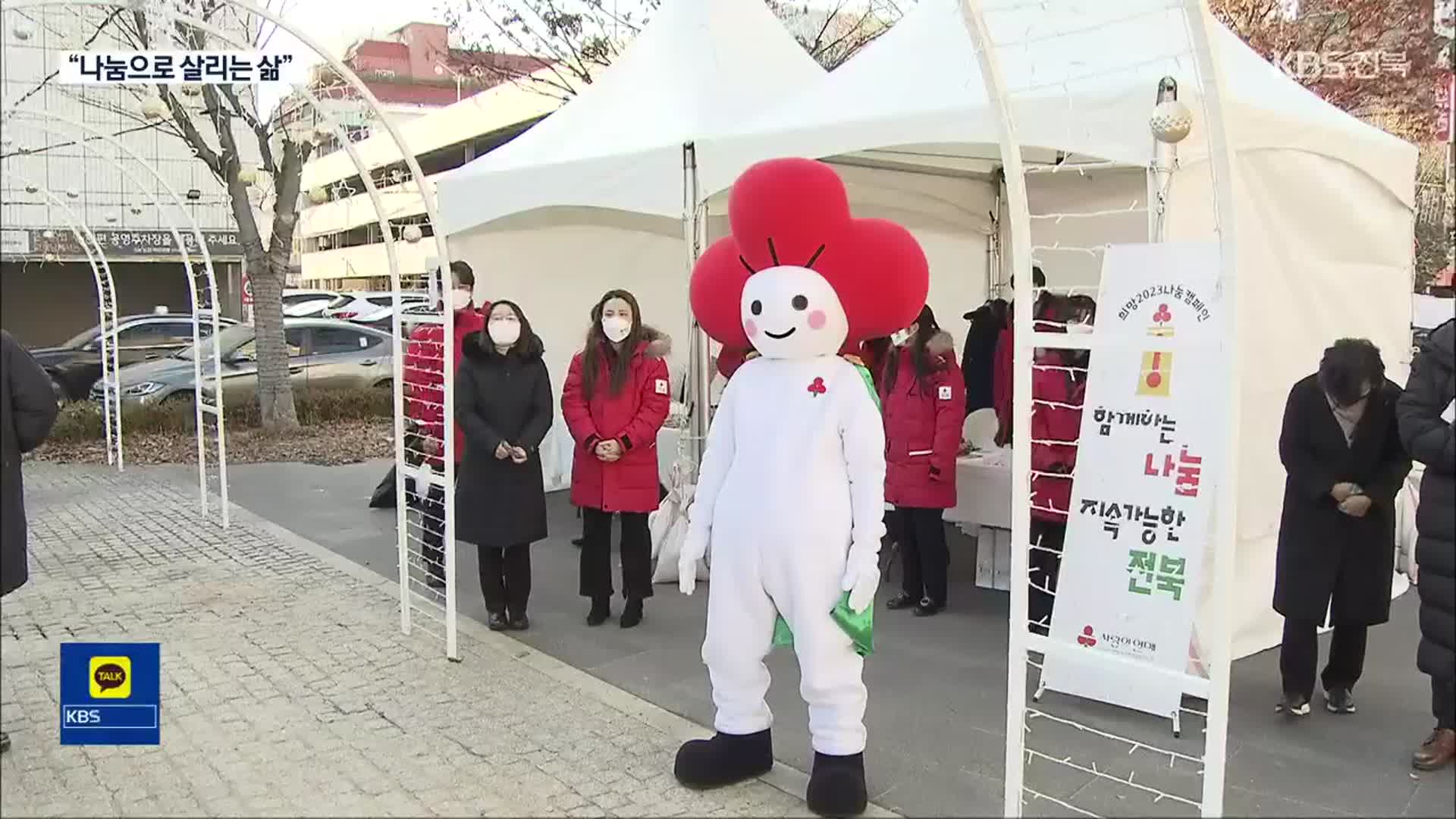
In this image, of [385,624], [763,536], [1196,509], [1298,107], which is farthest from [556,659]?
[1298,107]

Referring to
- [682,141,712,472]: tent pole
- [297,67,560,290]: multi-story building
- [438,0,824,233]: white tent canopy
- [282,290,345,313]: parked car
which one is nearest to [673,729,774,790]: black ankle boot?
[682,141,712,472]: tent pole

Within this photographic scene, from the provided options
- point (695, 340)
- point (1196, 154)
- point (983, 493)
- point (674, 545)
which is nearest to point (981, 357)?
point (983, 493)

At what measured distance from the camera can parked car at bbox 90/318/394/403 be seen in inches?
514

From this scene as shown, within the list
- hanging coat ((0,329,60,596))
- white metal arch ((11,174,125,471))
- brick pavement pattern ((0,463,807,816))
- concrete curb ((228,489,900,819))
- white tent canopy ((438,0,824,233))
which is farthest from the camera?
white metal arch ((11,174,125,471))

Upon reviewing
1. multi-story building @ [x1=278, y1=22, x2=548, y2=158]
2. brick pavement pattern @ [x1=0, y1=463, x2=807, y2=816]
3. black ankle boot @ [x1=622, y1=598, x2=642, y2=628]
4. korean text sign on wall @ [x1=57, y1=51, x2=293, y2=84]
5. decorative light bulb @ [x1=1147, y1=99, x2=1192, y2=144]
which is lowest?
brick pavement pattern @ [x1=0, y1=463, x2=807, y2=816]

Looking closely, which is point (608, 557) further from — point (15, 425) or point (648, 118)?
point (648, 118)

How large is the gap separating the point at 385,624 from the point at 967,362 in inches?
166

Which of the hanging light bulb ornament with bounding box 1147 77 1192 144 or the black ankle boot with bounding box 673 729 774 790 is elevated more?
the hanging light bulb ornament with bounding box 1147 77 1192 144

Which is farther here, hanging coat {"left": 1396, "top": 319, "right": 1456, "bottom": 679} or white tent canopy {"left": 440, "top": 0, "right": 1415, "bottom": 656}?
white tent canopy {"left": 440, "top": 0, "right": 1415, "bottom": 656}

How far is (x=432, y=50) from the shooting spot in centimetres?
1534

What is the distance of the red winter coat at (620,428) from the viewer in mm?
5523

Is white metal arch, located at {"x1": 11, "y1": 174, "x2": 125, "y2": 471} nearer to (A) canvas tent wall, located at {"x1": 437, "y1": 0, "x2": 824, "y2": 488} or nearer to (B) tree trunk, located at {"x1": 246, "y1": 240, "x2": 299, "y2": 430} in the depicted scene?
(B) tree trunk, located at {"x1": 246, "y1": 240, "x2": 299, "y2": 430}

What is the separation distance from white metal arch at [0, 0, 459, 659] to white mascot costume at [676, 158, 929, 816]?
173 centimetres

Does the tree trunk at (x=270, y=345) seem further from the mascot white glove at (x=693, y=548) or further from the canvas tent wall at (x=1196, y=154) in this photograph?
the mascot white glove at (x=693, y=548)
